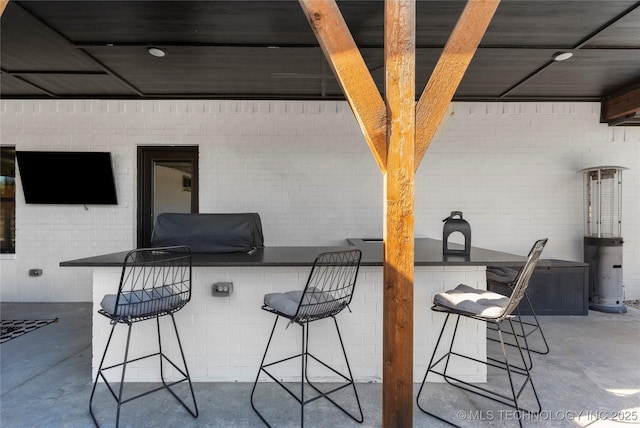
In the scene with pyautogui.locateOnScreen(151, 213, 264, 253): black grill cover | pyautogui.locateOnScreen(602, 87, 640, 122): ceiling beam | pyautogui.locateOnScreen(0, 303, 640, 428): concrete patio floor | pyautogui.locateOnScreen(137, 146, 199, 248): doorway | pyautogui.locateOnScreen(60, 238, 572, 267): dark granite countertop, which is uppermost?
pyautogui.locateOnScreen(602, 87, 640, 122): ceiling beam

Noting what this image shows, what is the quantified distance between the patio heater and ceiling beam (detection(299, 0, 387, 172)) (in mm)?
4163

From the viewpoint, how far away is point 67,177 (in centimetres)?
457

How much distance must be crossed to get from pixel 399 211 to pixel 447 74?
82cm

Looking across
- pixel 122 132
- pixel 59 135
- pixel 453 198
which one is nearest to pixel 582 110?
pixel 453 198

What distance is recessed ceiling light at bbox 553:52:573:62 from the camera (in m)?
3.35

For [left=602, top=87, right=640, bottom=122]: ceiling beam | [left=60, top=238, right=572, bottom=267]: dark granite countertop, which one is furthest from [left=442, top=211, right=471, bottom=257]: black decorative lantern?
[left=602, top=87, right=640, bottom=122]: ceiling beam

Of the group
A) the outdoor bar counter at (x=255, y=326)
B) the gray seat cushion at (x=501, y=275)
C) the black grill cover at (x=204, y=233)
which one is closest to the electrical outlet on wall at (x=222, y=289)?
the outdoor bar counter at (x=255, y=326)

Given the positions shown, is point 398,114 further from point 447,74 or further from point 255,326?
point 255,326

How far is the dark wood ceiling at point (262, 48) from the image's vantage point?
266 cm

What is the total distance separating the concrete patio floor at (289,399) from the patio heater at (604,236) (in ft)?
4.14

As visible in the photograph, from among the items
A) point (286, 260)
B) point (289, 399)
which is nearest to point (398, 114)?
point (286, 260)

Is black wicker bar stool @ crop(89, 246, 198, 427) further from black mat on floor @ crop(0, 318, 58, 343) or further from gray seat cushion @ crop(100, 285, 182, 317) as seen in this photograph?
black mat on floor @ crop(0, 318, 58, 343)

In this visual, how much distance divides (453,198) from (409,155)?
3.25m

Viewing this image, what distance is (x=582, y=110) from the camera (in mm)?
4699
